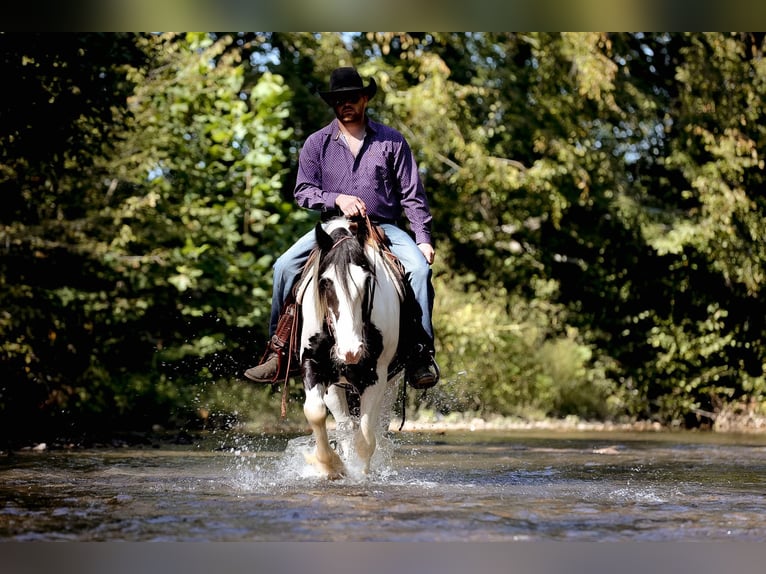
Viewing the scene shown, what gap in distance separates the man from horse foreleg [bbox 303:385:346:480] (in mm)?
565

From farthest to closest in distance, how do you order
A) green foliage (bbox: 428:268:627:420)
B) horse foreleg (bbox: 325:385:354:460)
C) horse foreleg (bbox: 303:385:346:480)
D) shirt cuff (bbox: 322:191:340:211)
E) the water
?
1. green foliage (bbox: 428:268:627:420)
2. shirt cuff (bbox: 322:191:340:211)
3. horse foreleg (bbox: 325:385:354:460)
4. horse foreleg (bbox: 303:385:346:480)
5. the water

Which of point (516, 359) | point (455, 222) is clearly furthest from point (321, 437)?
point (455, 222)

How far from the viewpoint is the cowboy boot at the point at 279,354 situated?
335 inches

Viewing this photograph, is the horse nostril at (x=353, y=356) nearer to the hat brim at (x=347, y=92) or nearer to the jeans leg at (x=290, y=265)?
the jeans leg at (x=290, y=265)

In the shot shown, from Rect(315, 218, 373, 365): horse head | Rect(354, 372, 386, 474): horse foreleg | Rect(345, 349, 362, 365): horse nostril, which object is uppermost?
Rect(315, 218, 373, 365): horse head

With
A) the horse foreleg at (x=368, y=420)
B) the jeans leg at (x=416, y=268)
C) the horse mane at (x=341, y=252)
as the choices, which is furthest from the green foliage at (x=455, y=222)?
the horse foreleg at (x=368, y=420)

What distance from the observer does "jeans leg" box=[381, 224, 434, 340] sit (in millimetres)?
8430

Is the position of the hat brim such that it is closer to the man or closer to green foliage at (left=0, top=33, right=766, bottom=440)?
the man

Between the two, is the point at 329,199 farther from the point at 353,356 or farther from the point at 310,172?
the point at 353,356

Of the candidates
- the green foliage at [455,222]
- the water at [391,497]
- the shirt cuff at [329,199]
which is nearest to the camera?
the water at [391,497]

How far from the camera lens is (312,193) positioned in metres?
8.54

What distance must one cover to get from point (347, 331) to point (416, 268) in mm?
1138

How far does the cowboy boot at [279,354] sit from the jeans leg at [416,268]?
0.81 m

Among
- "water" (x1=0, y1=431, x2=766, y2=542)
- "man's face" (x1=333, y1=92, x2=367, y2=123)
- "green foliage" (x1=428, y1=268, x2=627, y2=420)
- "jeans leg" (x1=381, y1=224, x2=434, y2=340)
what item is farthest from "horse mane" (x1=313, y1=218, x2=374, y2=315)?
"green foliage" (x1=428, y1=268, x2=627, y2=420)
